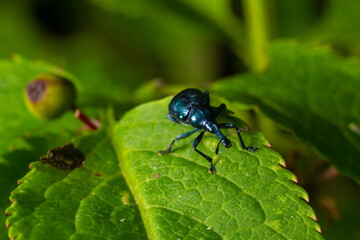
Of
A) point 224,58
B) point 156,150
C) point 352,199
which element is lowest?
point 352,199

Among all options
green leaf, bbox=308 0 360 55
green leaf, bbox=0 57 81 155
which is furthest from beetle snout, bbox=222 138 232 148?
green leaf, bbox=308 0 360 55

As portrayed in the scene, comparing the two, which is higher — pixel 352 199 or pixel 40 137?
pixel 40 137

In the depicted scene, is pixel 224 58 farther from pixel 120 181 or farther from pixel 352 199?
pixel 120 181

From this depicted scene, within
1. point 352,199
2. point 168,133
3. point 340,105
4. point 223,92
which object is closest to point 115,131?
point 168,133

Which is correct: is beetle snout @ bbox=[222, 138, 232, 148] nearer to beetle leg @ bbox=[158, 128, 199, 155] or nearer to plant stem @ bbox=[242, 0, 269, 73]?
beetle leg @ bbox=[158, 128, 199, 155]

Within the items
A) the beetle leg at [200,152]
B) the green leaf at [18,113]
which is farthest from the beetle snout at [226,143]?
the green leaf at [18,113]

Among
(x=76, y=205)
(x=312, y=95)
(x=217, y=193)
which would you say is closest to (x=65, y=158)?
(x=76, y=205)
